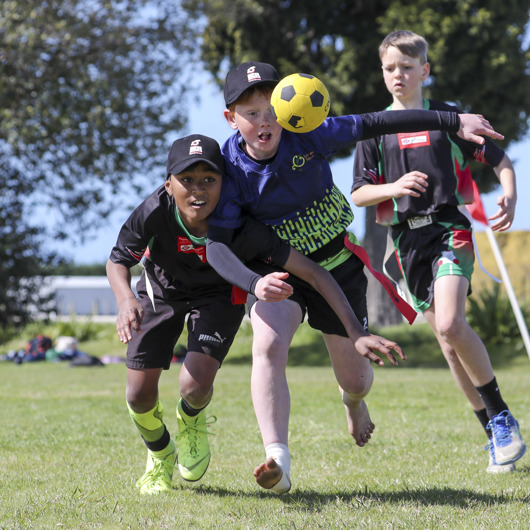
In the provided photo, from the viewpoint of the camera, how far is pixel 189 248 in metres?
4.24

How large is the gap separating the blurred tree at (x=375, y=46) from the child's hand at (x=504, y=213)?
548 inches

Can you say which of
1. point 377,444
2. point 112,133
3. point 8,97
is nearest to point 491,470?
point 377,444

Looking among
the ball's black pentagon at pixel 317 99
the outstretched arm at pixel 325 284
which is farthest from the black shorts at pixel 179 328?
the ball's black pentagon at pixel 317 99

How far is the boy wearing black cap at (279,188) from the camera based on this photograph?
147 inches

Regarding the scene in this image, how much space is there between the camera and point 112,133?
57.9 ft

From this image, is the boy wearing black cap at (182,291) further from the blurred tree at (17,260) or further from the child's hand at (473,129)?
the blurred tree at (17,260)

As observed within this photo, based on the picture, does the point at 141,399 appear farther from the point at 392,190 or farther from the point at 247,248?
the point at 392,190

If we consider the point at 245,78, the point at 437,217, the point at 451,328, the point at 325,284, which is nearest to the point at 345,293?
the point at 325,284

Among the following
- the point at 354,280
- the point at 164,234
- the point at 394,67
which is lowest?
→ the point at 354,280

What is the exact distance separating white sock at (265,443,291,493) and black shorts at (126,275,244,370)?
0.98 meters

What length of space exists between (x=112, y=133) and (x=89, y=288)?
17.7 meters

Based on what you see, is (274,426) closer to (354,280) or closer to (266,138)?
(354,280)

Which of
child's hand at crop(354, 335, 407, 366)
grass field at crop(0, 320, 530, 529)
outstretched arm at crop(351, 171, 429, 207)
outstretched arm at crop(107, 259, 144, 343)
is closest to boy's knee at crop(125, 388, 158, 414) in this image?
grass field at crop(0, 320, 530, 529)

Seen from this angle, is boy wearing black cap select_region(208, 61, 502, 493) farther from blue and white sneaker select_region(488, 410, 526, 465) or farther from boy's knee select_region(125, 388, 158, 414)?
blue and white sneaker select_region(488, 410, 526, 465)
